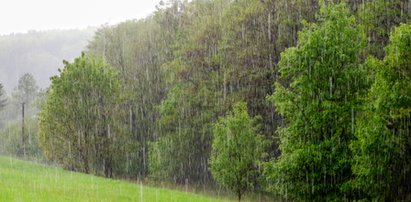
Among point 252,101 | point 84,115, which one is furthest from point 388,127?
point 84,115

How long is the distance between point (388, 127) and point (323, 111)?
2.98 m

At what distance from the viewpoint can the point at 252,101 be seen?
4025 cm

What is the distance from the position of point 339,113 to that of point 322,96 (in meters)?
1.11

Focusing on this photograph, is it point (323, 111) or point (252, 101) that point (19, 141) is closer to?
point (252, 101)

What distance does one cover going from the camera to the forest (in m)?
18.8

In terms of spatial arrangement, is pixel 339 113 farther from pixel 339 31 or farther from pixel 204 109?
pixel 204 109

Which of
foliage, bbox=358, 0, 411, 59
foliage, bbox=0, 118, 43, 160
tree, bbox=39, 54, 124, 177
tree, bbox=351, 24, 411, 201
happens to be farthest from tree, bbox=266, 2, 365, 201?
foliage, bbox=0, 118, 43, 160

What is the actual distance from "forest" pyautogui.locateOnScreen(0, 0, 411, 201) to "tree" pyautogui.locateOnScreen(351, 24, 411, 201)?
0.17 feet

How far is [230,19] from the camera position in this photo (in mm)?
40750

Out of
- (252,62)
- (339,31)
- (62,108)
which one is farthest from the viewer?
(62,108)

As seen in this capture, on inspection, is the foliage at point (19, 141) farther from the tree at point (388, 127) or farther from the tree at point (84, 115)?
the tree at point (388, 127)

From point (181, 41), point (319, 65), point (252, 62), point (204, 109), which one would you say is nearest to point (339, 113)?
point (319, 65)

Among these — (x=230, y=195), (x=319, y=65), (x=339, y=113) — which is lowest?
(x=230, y=195)

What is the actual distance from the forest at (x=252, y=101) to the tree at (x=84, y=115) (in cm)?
11
